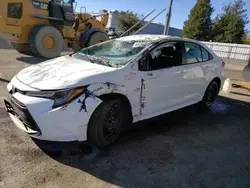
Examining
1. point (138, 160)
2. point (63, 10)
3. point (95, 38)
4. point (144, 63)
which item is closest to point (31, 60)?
point (63, 10)

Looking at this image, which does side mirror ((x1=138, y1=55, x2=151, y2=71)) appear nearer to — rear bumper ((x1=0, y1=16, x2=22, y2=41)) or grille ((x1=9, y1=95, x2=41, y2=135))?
grille ((x1=9, y1=95, x2=41, y2=135))

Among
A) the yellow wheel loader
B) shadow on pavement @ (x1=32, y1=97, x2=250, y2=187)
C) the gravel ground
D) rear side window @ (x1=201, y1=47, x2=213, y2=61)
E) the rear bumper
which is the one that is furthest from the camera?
the yellow wheel loader

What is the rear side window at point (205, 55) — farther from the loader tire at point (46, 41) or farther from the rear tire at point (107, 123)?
the loader tire at point (46, 41)

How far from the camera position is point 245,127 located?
4828 millimetres

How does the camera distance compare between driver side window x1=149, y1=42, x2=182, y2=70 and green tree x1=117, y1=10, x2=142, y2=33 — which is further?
green tree x1=117, y1=10, x2=142, y2=33

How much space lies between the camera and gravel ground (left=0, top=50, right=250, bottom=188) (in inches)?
109

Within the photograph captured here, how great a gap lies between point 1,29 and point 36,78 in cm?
639

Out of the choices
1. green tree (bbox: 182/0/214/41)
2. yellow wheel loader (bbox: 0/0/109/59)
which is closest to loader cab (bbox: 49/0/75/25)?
yellow wheel loader (bbox: 0/0/109/59)

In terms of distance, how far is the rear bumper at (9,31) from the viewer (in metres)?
8.46

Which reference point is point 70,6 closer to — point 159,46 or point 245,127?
point 159,46

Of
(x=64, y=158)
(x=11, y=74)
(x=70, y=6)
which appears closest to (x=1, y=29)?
(x=11, y=74)

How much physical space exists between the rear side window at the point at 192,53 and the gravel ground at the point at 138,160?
1.22 metres

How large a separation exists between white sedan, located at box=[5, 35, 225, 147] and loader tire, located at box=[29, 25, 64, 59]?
5.54 meters

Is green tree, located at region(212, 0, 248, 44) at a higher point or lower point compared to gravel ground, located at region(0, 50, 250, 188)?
higher
